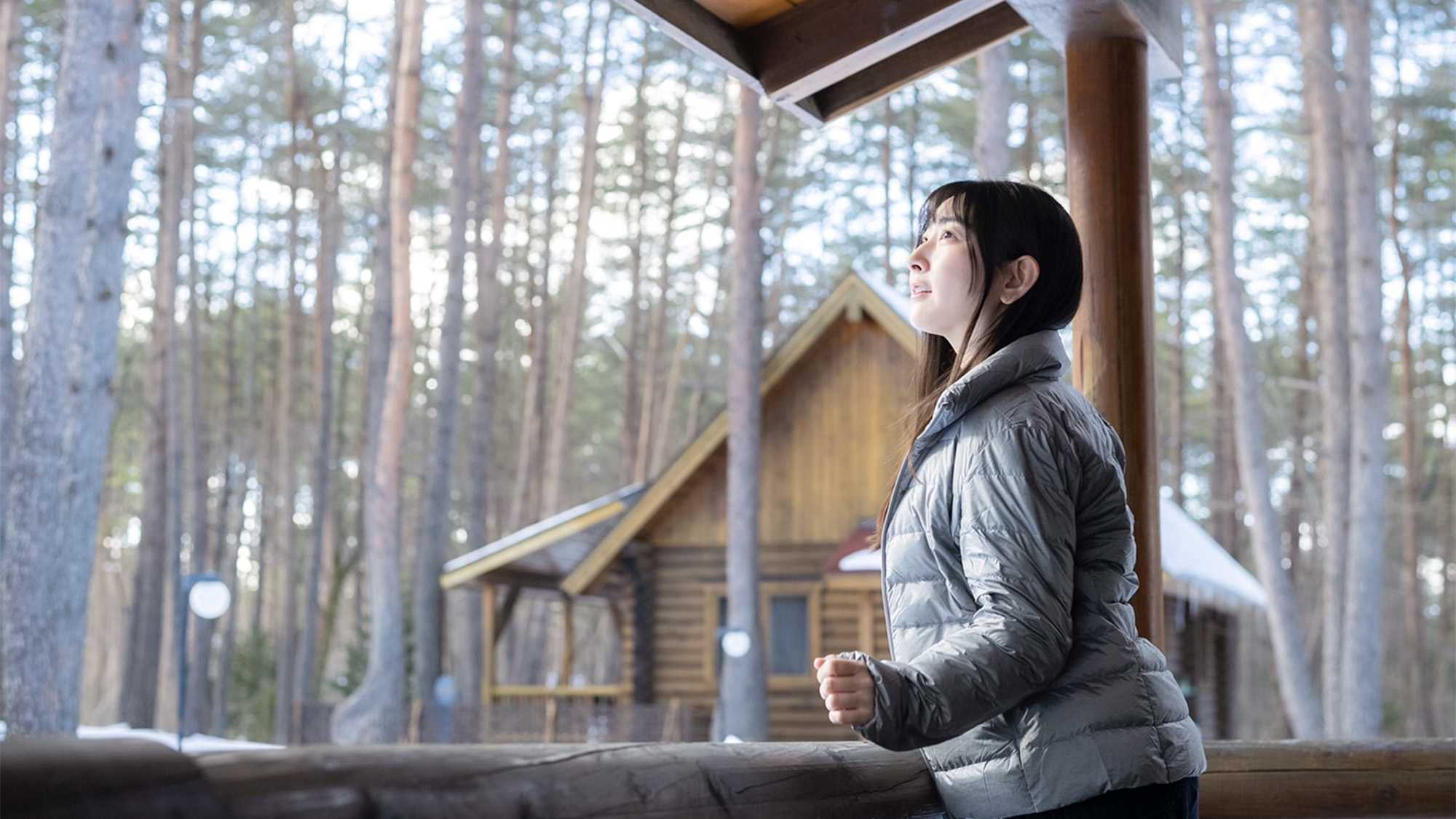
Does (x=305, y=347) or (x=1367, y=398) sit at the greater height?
(x=305, y=347)

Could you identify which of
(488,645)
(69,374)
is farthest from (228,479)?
(69,374)

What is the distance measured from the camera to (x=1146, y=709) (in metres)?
2.02

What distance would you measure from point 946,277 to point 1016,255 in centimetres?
12

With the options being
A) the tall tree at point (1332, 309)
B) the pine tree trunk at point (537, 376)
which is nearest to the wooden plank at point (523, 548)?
the tall tree at point (1332, 309)

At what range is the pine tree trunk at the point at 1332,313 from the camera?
18.1 m

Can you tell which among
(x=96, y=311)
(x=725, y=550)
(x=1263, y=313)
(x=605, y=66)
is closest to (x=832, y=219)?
(x=605, y=66)

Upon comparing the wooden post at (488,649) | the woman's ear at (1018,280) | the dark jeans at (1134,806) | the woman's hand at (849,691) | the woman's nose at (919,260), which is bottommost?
the wooden post at (488,649)

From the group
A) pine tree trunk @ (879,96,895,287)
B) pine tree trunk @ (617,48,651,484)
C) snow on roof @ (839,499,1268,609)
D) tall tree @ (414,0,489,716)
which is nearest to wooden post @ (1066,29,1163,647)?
snow on roof @ (839,499,1268,609)

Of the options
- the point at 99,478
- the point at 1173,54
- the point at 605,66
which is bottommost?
the point at 99,478

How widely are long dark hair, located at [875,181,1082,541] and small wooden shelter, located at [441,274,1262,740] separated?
14654 millimetres

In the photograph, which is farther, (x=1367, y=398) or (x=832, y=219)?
(x=832, y=219)

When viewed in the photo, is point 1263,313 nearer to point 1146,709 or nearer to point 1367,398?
point 1367,398

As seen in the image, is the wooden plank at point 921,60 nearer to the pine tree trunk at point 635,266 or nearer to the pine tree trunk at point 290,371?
the pine tree trunk at point 635,266

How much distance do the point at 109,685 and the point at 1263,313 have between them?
1584 inches
